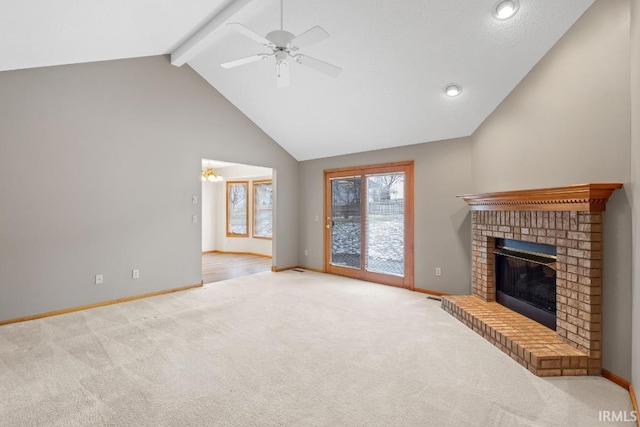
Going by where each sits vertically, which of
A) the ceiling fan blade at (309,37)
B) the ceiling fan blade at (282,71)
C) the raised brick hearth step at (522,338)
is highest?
the ceiling fan blade at (309,37)

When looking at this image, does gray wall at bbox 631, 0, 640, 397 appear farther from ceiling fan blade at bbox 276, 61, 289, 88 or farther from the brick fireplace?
ceiling fan blade at bbox 276, 61, 289, 88

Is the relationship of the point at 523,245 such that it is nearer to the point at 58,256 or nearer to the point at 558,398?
the point at 558,398

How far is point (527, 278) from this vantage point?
3309 mm

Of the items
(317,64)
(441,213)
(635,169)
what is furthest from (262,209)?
(635,169)

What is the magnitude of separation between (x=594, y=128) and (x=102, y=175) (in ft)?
17.3

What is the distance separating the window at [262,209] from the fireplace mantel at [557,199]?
5685 mm

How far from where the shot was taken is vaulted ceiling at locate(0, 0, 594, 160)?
2745 mm

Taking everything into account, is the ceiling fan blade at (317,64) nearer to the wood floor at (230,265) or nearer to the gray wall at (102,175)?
the gray wall at (102,175)

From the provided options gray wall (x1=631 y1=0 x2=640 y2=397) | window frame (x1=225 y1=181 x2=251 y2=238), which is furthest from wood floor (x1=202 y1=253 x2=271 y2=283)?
gray wall (x1=631 y1=0 x2=640 y2=397)

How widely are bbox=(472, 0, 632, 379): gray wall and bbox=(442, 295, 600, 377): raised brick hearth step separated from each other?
0.24 meters

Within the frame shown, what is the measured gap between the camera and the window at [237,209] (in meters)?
8.74

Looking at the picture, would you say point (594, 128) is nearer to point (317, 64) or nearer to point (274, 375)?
point (317, 64)

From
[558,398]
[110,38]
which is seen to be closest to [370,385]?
[558,398]

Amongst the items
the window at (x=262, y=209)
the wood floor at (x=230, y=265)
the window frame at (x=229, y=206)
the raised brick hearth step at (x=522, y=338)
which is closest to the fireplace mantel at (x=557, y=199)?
the raised brick hearth step at (x=522, y=338)
